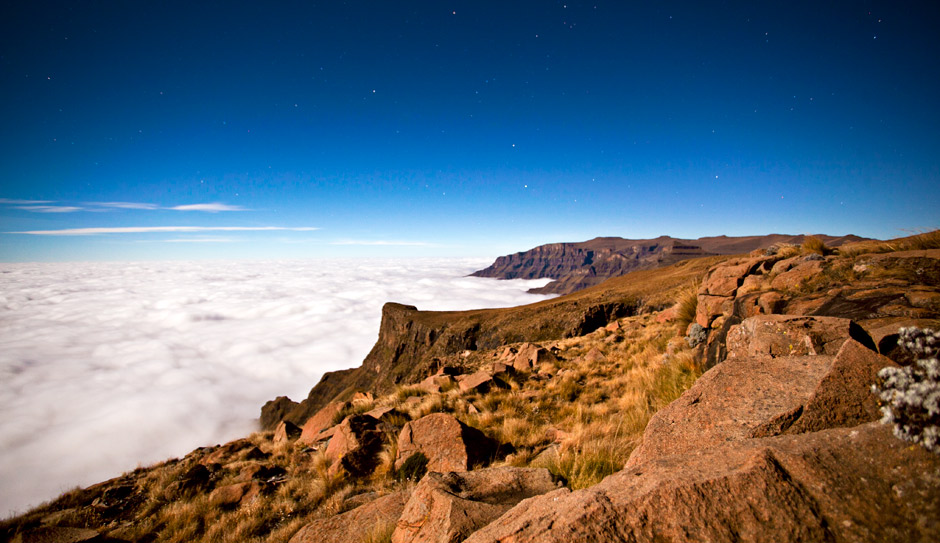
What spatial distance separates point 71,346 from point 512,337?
866 ft

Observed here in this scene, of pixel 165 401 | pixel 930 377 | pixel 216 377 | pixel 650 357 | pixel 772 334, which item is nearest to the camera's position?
pixel 930 377

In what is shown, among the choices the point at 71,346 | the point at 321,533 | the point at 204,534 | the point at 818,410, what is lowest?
the point at 71,346

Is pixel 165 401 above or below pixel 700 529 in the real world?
below

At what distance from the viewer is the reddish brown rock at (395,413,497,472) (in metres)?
4.87

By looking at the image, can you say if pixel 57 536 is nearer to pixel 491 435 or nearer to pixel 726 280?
pixel 491 435

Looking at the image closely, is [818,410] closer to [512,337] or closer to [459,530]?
[459,530]

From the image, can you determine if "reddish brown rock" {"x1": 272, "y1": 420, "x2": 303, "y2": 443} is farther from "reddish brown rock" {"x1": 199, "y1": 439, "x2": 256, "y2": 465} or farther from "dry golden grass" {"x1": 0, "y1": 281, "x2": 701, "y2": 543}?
"reddish brown rock" {"x1": 199, "y1": 439, "x2": 256, "y2": 465}

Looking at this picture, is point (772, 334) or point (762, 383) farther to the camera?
point (772, 334)

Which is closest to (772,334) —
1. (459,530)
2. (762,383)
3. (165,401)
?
(762,383)

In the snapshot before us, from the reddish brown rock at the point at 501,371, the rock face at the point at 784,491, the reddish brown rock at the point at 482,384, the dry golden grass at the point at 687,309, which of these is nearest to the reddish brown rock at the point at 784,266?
the dry golden grass at the point at 687,309

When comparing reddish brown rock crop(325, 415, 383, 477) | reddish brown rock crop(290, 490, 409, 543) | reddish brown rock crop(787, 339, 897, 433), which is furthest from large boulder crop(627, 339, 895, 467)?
reddish brown rock crop(325, 415, 383, 477)

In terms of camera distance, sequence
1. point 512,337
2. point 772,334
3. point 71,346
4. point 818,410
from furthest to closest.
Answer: point 71,346
point 512,337
point 772,334
point 818,410

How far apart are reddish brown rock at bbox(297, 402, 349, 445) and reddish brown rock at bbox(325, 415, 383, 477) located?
220cm

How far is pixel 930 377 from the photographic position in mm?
1563
